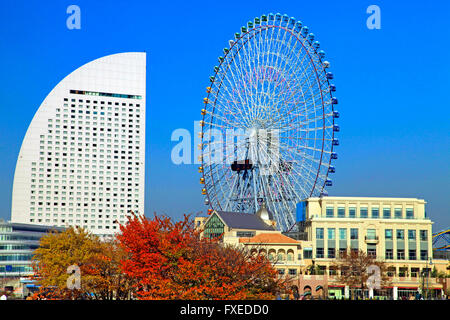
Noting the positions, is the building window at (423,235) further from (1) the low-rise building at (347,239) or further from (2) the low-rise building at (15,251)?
(2) the low-rise building at (15,251)

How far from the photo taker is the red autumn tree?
42094 millimetres

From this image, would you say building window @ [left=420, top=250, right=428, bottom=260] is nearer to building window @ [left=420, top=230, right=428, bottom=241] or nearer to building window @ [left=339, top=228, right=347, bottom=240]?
building window @ [left=420, top=230, right=428, bottom=241]

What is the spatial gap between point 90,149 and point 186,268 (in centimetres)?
15239

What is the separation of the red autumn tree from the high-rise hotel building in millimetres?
132095

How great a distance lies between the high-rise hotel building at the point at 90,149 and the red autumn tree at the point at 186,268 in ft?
433

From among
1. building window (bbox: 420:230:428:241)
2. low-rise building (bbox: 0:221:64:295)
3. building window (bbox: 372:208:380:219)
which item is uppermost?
building window (bbox: 372:208:380:219)

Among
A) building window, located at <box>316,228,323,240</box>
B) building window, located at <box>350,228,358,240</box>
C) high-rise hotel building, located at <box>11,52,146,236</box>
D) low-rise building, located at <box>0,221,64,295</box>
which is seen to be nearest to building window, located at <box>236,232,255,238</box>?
building window, located at <box>316,228,323,240</box>

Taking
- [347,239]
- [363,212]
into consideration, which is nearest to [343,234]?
[347,239]

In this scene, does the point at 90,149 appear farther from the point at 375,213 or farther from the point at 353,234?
the point at 353,234

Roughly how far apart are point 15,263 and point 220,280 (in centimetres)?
8785

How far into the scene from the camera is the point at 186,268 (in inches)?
1718

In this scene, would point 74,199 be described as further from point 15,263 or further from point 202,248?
A: point 202,248

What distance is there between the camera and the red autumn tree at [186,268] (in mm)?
42094
